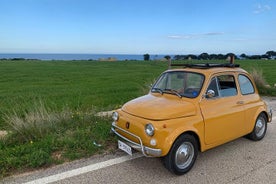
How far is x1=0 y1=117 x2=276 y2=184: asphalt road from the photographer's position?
12.8ft

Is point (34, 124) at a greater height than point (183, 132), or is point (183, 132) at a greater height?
point (183, 132)

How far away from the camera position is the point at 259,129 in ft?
18.8

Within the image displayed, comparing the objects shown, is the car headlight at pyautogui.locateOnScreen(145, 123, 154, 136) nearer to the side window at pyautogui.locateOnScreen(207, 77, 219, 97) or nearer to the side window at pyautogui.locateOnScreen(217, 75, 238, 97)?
the side window at pyautogui.locateOnScreen(207, 77, 219, 97)

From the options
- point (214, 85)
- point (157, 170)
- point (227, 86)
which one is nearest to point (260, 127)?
point (227, 86)

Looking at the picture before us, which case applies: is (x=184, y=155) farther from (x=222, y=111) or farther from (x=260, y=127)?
Answer: (x=260, y=127)

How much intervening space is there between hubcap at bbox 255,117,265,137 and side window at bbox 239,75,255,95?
70cm

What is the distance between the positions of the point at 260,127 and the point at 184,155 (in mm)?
2533

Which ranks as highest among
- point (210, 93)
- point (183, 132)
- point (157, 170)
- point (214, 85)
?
point (214, 85)

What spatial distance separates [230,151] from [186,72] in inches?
69.6

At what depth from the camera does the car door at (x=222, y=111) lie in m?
4.46

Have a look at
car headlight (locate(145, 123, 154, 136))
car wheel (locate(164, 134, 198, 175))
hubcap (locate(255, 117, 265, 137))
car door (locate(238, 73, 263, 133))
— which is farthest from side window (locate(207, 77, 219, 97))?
hubcap (locate(255, 117, 265, 137))

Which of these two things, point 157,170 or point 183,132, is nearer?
point 183,132

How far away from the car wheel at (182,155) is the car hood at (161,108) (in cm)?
39

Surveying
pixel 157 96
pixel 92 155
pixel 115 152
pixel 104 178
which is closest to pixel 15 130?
pixel 92 155
